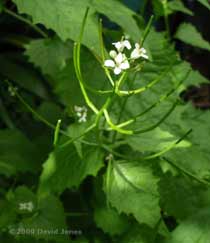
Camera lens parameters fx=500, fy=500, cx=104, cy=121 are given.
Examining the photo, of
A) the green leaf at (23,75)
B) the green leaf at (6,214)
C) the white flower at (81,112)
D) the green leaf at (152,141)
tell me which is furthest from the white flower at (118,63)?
the green leaf at (23,75)

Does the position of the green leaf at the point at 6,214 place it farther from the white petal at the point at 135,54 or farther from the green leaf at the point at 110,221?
the white petal at the point at 135,54

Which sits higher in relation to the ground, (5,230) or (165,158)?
(165,158)

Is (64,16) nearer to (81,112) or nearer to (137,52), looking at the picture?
(137,52)

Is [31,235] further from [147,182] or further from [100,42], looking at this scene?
[100,42]

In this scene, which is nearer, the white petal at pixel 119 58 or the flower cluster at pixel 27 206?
the white petal at pixel 119 58

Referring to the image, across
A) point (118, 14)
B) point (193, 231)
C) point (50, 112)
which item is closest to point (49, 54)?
point (50, 112)

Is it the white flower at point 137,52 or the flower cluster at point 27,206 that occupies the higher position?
the white flower at point 137,52

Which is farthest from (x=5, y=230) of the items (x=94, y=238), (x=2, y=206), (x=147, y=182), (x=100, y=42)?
(x=100, y=42)
